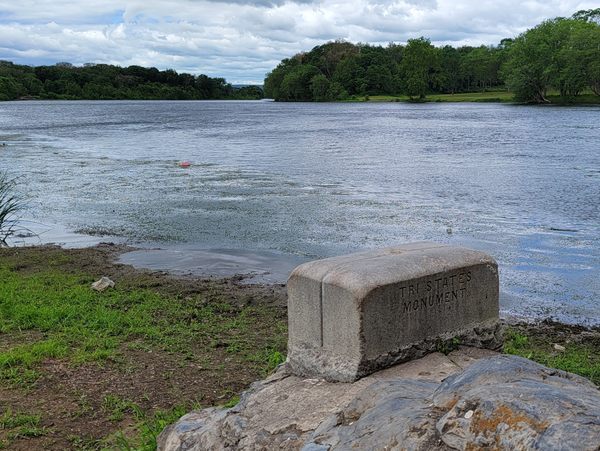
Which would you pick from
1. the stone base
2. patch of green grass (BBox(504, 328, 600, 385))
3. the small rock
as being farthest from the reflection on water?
the stone base

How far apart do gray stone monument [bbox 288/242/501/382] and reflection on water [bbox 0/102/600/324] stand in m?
4.63

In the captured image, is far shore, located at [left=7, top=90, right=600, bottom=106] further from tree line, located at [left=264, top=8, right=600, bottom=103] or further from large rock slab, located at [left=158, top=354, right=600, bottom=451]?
large rock slab, located at [left=158, top=354, right=600, bottom=451]

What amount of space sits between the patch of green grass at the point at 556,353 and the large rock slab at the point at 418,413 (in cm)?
192

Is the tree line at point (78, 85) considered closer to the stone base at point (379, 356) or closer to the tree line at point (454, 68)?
the tree line at point (454, 68)

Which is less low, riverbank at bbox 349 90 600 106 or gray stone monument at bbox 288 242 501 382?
gray stone monument at bbox 288 242 501 382

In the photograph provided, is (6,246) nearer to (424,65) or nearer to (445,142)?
(445,142)

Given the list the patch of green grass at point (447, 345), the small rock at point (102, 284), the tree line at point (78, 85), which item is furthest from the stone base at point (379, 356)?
the tree line at point (78, 85)

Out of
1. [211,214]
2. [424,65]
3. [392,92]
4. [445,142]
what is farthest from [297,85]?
[211,214]

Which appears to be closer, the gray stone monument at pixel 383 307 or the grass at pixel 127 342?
the gray stone monument at pixel 383 307

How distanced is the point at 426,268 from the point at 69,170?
2487 centimetres

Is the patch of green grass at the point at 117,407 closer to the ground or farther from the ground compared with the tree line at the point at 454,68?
closer to the ground

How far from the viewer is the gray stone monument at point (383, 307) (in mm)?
4824

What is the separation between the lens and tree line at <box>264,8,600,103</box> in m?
94.3

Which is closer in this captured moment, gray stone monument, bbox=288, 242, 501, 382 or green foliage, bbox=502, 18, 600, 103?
gray stone monument, bbox=288, 242, 501, 382
